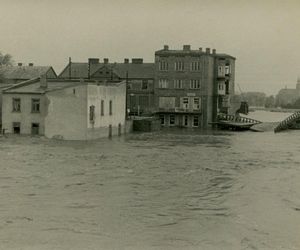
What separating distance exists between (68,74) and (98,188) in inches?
2604

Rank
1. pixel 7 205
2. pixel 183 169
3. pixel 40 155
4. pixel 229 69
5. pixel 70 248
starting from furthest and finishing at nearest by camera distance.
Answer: pixel 229 69, pixel 40 155, pixel 183 169, pixel 7 205, pixel 70 248

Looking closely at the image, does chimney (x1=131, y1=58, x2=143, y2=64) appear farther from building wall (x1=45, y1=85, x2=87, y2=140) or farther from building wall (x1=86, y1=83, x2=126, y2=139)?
building wall (x1=45, y1=85, x2=87, y2=140)

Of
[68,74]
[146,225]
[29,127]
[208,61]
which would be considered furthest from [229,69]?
[146,225]

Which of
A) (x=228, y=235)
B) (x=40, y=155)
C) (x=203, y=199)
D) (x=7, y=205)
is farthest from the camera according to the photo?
(x=40, y=155)

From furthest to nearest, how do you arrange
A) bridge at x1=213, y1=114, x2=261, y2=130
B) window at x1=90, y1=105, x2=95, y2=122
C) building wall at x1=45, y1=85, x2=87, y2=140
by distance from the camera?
bridge at x1=213, y1=114, x2=261, y2=130
window at x1=90, y1=105, x2=95, y2=122
building wall at x1=45, y1=85, x2=87, y2=140

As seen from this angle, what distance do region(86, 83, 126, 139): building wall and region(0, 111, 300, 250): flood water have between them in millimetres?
9096

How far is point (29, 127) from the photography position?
193 ft

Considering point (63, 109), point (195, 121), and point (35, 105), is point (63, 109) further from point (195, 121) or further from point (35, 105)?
point (195, 121)

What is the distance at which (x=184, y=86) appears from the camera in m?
84.4

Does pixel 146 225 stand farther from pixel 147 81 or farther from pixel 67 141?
pixel 147 81

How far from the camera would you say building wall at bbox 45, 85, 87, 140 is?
5497cm

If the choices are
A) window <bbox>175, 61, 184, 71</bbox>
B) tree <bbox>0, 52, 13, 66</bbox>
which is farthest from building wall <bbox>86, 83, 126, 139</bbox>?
tree <bbox>0, 52, 13, 66</bbox>

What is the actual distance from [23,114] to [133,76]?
32.0 meters

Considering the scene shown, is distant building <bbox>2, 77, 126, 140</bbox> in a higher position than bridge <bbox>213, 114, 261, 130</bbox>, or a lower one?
higher
